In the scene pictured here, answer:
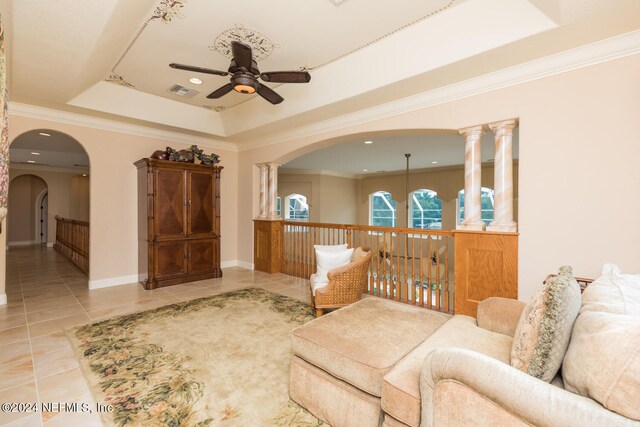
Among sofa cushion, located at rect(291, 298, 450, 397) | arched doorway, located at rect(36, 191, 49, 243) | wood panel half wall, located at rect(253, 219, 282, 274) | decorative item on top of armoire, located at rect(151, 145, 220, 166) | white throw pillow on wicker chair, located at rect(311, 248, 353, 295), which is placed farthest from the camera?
arched doorway, located at rect(36, 191, 49, 243)

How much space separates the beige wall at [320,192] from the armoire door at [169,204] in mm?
6073

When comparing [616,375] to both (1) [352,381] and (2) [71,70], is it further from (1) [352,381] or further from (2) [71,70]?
(2) [71,70]

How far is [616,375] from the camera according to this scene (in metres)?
0.98

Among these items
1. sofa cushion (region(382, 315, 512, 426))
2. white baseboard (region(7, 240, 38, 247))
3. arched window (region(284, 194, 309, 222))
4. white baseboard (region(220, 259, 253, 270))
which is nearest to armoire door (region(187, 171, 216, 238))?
white baseboard (region(220, 259, 253, 270))

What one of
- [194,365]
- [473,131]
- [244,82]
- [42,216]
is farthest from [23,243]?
[473,131]

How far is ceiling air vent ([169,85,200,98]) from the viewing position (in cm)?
442

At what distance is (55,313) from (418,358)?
14.1 ft

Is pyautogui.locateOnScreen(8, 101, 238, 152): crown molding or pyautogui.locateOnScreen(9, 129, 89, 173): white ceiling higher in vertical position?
pyautogui.locateOnScreen(9, 129, 89, 173): white ceiling

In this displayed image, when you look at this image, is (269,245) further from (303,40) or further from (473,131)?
(473,131)

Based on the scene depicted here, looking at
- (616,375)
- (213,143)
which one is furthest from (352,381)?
(213,143)

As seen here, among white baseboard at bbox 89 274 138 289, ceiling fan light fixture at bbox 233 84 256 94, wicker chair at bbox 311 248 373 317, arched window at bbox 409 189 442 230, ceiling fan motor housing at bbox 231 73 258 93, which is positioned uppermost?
ceiling fan motor housing at bbox 231 73 258 93

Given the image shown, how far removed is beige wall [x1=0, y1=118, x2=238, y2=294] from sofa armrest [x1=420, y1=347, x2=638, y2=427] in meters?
5.33

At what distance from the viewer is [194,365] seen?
2443 mm

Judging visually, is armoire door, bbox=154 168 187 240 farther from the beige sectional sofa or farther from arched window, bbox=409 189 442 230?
arched window, bbox=409 189 442 230
